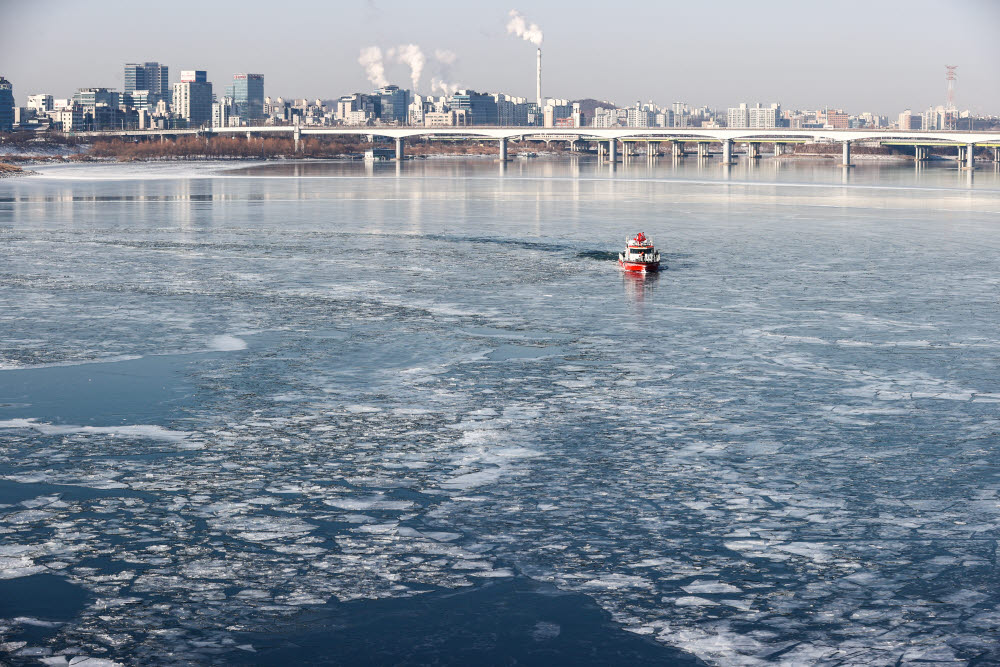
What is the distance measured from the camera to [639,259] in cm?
3089

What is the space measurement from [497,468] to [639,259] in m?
19.3

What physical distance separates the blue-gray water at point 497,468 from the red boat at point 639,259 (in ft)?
6.38

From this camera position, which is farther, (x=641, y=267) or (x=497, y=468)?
(x=641, y=267)

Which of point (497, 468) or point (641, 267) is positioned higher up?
point (641, 267)

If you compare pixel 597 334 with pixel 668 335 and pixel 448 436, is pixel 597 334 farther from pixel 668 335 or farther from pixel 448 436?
pixel 448 436

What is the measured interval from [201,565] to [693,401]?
797cm

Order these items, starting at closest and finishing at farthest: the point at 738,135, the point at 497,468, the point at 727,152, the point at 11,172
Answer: the point at 497,468, the point at 11,172, the point at 727,152, the point at 738,135

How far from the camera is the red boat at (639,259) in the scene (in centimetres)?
3059

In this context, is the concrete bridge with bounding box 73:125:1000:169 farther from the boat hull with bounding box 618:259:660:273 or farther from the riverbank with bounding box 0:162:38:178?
the boat hull with bounding box 618:259:660:273

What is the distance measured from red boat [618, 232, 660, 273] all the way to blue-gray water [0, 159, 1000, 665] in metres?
1.94

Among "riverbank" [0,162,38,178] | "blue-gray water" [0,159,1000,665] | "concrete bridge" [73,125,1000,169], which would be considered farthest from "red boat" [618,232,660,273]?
"concrete bridge" [73,125,1000,169]

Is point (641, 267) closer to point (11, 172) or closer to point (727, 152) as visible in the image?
point (11, 172)

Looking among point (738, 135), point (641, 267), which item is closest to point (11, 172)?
point (641, 267)

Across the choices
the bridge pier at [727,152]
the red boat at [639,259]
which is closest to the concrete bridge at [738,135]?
the bridge pier at [727,152]
